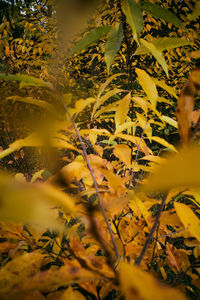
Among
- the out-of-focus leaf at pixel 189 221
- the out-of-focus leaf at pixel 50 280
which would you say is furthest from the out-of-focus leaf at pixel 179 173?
the out-of-focus leaf at pixel 189 221

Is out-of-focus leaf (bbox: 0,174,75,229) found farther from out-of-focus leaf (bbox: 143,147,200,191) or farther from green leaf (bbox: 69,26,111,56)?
green leaf (bbox: 69,26,111,56)

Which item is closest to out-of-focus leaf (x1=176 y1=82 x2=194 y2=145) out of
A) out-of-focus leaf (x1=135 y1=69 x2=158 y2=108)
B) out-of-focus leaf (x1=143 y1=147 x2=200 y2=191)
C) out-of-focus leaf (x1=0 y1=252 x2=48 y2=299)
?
out-of-focus leaf (x1=143 y1=147 x2=200 y2=191)

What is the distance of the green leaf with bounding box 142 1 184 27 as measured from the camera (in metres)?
0.39

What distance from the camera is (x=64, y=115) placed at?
0.42 m

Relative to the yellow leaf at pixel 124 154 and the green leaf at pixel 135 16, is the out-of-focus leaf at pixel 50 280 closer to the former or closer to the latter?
the yellow leaf at pixel 124 154

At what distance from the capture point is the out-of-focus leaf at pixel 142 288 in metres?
0.17

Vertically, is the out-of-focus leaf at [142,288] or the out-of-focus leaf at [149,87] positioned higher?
the out-of-focus leaf at [149,87]

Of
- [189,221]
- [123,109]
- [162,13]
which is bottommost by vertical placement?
[189,221]

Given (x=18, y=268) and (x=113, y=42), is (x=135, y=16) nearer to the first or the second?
(x=113, y=42)

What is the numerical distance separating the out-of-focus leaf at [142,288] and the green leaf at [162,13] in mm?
461

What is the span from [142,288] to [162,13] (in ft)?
1.62

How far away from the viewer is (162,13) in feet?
1.29

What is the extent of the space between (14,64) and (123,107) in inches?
117

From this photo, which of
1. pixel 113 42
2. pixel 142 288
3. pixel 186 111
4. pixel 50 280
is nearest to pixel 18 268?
pixel 50 280
